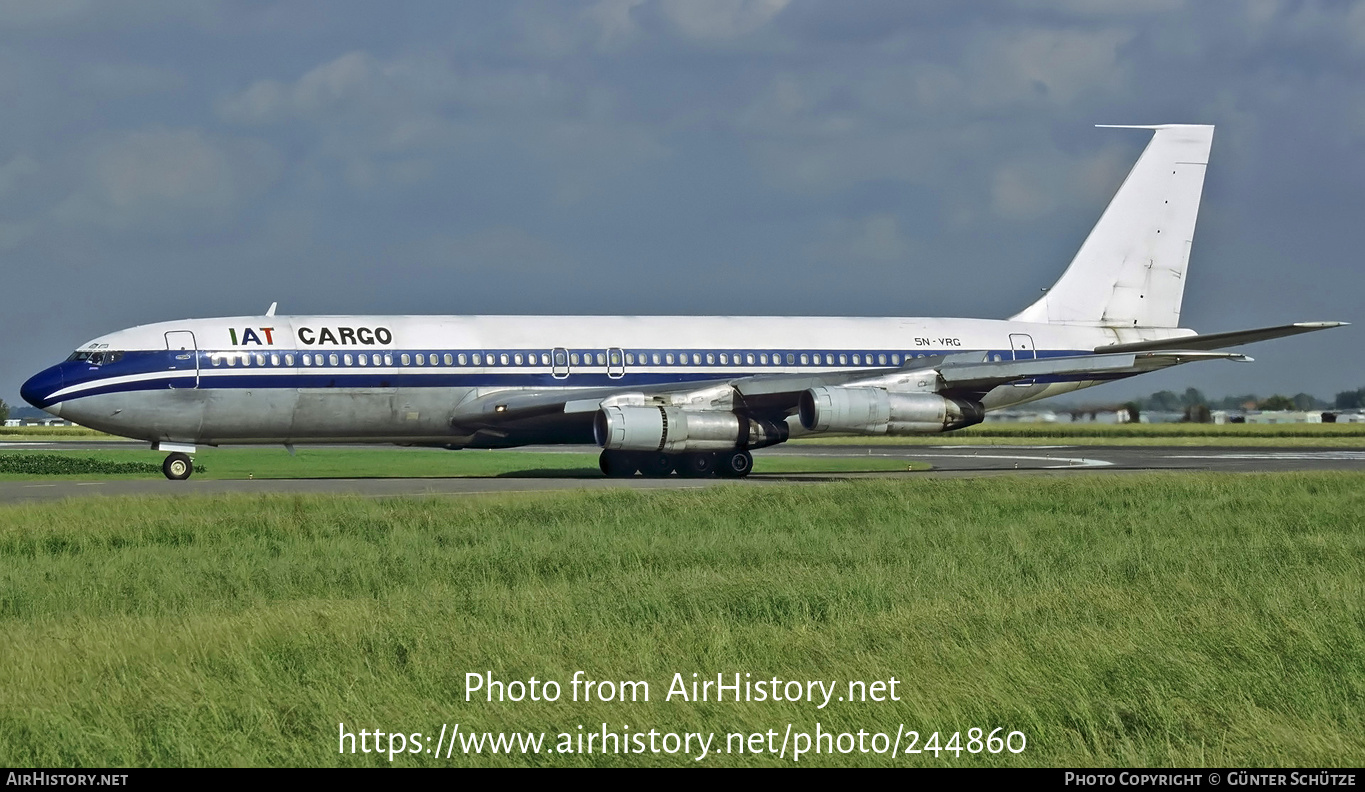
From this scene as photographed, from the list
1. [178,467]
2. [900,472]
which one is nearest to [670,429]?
[900,472]

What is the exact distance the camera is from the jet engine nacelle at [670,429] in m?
32.4

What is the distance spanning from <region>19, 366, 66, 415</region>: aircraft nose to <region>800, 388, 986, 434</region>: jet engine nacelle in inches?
685

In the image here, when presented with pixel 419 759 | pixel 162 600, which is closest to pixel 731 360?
pixel 162 600

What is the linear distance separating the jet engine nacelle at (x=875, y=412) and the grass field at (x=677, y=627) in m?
12.0

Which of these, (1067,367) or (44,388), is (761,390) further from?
(44,388)

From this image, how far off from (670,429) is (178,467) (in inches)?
461

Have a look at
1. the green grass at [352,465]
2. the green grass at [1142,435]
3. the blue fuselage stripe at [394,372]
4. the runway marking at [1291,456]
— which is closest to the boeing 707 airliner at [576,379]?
the blue fuselage stripe at [394,372]

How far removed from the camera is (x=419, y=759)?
8156mm

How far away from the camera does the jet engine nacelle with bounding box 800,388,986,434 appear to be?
33906 millimetres

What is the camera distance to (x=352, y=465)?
40750 millimetres

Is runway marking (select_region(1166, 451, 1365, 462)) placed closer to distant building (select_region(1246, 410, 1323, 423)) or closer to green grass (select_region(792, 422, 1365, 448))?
green grass (select_region(792, 422, 1365, 448))

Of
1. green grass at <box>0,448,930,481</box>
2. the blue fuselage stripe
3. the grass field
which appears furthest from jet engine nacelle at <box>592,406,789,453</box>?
the grass field

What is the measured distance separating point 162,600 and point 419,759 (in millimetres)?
6477

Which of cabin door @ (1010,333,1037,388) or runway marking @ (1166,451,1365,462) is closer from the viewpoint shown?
cabin door @ (1010,333,1037,388)
